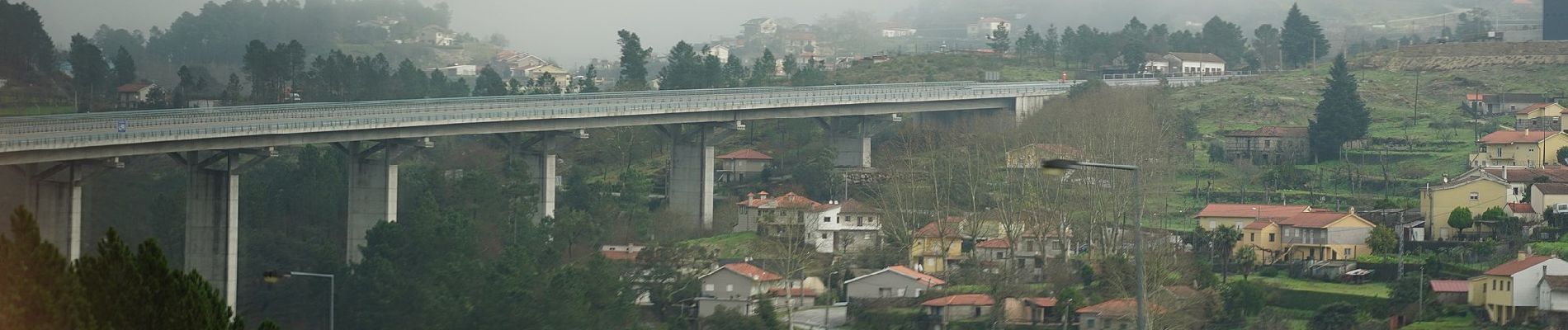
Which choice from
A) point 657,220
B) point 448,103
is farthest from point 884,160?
point 448,103

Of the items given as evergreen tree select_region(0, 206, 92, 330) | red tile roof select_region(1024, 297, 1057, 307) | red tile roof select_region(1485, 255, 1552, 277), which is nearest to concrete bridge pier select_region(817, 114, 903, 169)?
red tile roof select_region(1024, 297, 1057, 307)

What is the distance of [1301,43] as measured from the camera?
13575 centimetres

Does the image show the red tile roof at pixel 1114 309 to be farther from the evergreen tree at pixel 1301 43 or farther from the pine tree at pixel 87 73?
the evergreen tree at pixel 1301 43

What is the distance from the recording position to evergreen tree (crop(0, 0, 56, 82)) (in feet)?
261

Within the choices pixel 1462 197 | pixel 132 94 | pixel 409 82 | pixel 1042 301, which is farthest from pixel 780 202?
pixel 409 82

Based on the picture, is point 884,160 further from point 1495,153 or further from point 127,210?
point 127,210

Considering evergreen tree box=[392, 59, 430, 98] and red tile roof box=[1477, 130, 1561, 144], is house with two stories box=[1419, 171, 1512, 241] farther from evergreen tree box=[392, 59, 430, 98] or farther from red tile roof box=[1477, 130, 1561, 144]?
evergreen tree box=[392, 59, 430, 98]

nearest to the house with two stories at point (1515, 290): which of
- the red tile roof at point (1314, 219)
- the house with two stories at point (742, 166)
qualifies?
the red tile roof at point (1314, 219)

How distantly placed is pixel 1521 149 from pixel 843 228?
27.2 metres

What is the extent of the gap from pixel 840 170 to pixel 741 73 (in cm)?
3212

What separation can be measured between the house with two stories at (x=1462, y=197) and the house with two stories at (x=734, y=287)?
2176 centimetres

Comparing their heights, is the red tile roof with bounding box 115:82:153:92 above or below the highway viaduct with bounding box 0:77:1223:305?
above

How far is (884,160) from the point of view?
97.2m

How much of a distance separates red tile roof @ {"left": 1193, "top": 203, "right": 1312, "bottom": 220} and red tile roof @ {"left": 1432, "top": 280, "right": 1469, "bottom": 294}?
37.9 feet
